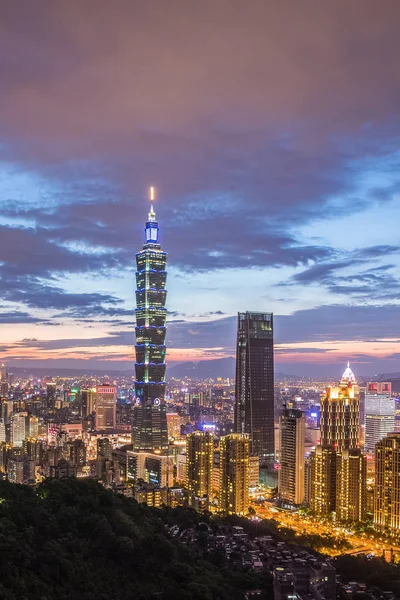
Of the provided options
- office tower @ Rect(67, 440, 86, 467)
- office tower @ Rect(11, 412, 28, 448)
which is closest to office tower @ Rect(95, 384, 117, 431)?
office tower @ Rect(11, 412, 28, 448)

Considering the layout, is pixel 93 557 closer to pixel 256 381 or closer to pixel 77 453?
pixel 77 453

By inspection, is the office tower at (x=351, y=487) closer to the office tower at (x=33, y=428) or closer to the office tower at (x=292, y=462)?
the office tower at (x=292, y=462)

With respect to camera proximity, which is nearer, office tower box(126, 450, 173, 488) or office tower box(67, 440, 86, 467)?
office tower box(67, 440, 86, 467)

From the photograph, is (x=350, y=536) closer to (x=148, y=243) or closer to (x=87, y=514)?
(x=87, y=514)

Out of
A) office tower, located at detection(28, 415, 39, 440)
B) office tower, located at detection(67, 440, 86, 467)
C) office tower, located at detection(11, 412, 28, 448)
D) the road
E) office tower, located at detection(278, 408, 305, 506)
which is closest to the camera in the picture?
the road

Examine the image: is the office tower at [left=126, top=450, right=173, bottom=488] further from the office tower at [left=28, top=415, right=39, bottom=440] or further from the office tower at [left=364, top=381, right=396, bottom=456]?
the office tower at [left=364, top=381, right=396, bottom=456]

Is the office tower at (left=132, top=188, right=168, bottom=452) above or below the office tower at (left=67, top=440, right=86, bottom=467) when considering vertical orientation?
above
